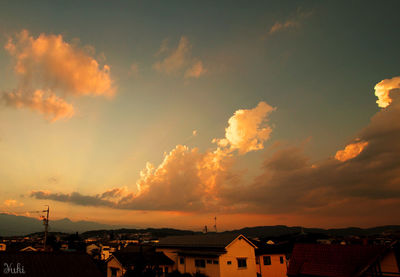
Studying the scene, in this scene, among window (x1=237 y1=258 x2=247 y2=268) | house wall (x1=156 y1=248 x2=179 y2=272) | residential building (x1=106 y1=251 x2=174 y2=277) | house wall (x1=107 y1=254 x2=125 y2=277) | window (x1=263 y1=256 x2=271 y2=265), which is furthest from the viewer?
window (x1=263 y1=256 x2=271 y2=265)

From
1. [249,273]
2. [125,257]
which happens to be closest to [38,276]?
[125,257]

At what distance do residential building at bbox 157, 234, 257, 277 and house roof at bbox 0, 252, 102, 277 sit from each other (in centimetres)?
1289

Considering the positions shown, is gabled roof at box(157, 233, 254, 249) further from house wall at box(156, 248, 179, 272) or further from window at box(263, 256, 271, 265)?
window at box(263, 256, 271, 265)

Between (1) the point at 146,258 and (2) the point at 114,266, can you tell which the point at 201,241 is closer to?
(1) the point at 146,258

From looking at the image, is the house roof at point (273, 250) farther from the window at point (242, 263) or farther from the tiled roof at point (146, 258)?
the tiled roof at point (146, 258)

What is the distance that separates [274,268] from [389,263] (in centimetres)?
1709

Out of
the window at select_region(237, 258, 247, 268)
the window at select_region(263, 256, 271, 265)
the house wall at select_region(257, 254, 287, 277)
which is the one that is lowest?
the house wall at select_region(257, 254, 287, 277)

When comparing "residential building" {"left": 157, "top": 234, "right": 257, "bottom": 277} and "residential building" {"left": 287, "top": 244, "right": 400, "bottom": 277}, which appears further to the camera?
"residential building" {"left": 157, "top": 234, "right": 257, "bottom": 277}

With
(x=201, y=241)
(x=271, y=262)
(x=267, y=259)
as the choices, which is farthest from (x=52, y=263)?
(x=271, y=262)

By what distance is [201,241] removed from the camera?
37.2m

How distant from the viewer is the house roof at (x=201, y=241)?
34022 millimetres

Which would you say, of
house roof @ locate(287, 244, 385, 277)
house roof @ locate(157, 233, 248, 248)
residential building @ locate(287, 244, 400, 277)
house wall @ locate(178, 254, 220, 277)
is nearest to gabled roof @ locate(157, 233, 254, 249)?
house roof @ locate(157, 233, 248, 248)

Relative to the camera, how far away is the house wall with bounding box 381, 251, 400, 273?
24.4m

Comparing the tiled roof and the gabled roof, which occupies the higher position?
the gabled roof
